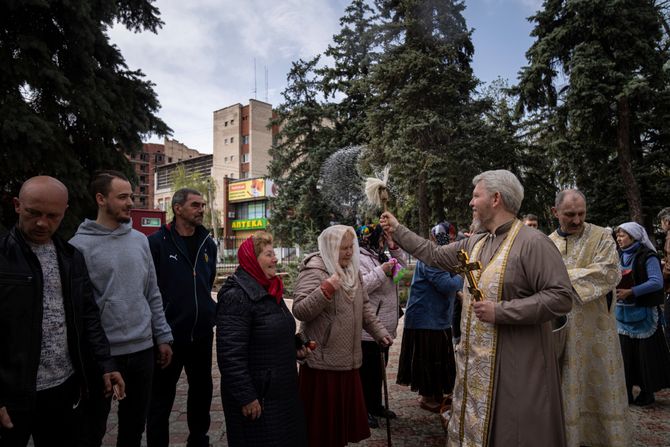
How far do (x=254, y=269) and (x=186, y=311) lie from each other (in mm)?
1077

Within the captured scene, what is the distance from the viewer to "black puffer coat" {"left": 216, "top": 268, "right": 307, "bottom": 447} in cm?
266

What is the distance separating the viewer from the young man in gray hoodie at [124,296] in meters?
2.93

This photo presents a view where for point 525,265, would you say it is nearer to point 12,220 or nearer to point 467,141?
point 12,220

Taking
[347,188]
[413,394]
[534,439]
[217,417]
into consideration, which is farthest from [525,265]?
[347,188]

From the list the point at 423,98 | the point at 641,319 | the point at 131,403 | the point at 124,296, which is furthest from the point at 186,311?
the point at 423,98

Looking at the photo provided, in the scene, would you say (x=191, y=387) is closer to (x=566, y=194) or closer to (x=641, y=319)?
(x=566, y=194)

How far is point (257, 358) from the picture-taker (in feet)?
9.06

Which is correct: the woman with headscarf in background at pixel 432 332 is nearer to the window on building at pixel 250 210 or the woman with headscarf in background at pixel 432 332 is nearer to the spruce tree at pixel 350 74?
the spruce tree at pixel 350 74

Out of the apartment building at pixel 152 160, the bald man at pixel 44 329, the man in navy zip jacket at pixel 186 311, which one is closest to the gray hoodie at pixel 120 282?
the bald man at pixel 44 329

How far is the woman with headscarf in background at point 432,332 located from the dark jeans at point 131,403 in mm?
2681

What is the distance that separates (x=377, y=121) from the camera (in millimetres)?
20922

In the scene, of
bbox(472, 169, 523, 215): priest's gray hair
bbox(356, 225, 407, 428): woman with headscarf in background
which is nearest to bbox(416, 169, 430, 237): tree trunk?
bbox(356, 225, 407, 428): woman with headscarf in background

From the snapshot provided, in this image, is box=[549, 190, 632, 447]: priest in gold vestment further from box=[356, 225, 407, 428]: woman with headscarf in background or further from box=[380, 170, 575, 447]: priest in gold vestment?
box=[356, 225, 407, 428]: woman with headscarf in background

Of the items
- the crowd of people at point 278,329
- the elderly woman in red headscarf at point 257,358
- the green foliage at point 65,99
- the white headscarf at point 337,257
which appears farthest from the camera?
the green foliage at point 65,99
